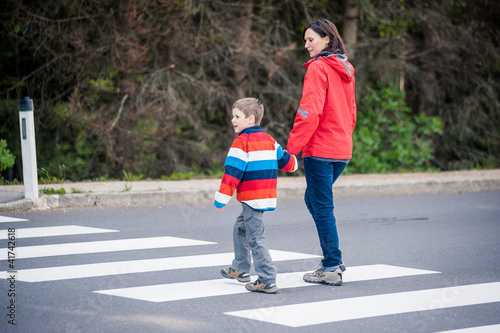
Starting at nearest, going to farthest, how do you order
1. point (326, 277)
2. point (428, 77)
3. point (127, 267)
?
point (326, 277), point (127, 267), point (428, 77)

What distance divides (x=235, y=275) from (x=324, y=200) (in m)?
0.96

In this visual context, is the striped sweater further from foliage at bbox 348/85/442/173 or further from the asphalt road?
foliage at bbox 348/85/442/173

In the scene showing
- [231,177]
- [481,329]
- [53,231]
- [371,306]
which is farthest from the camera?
[53,231]

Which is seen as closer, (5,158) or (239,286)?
(239,286)

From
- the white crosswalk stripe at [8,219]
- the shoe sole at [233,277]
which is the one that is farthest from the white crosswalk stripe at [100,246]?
the shoe sole at [233,277]

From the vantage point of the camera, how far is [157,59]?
1437 cm

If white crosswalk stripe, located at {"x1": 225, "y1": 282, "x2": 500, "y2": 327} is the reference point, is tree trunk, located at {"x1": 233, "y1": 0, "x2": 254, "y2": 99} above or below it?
above

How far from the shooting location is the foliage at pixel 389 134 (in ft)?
52.6

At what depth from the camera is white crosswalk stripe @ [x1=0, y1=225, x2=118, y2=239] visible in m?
7.17

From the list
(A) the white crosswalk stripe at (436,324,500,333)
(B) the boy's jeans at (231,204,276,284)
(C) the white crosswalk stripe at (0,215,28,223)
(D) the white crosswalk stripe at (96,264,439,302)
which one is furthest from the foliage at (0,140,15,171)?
(A) the white crosswalk stripe at (436,324,500,333)

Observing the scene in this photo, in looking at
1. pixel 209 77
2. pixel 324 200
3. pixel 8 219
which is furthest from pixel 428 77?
pixel 324 200

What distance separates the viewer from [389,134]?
16.5 metres

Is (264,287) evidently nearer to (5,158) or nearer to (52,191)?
(52,191)

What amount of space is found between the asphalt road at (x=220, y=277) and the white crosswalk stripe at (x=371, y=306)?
0.01 meters
